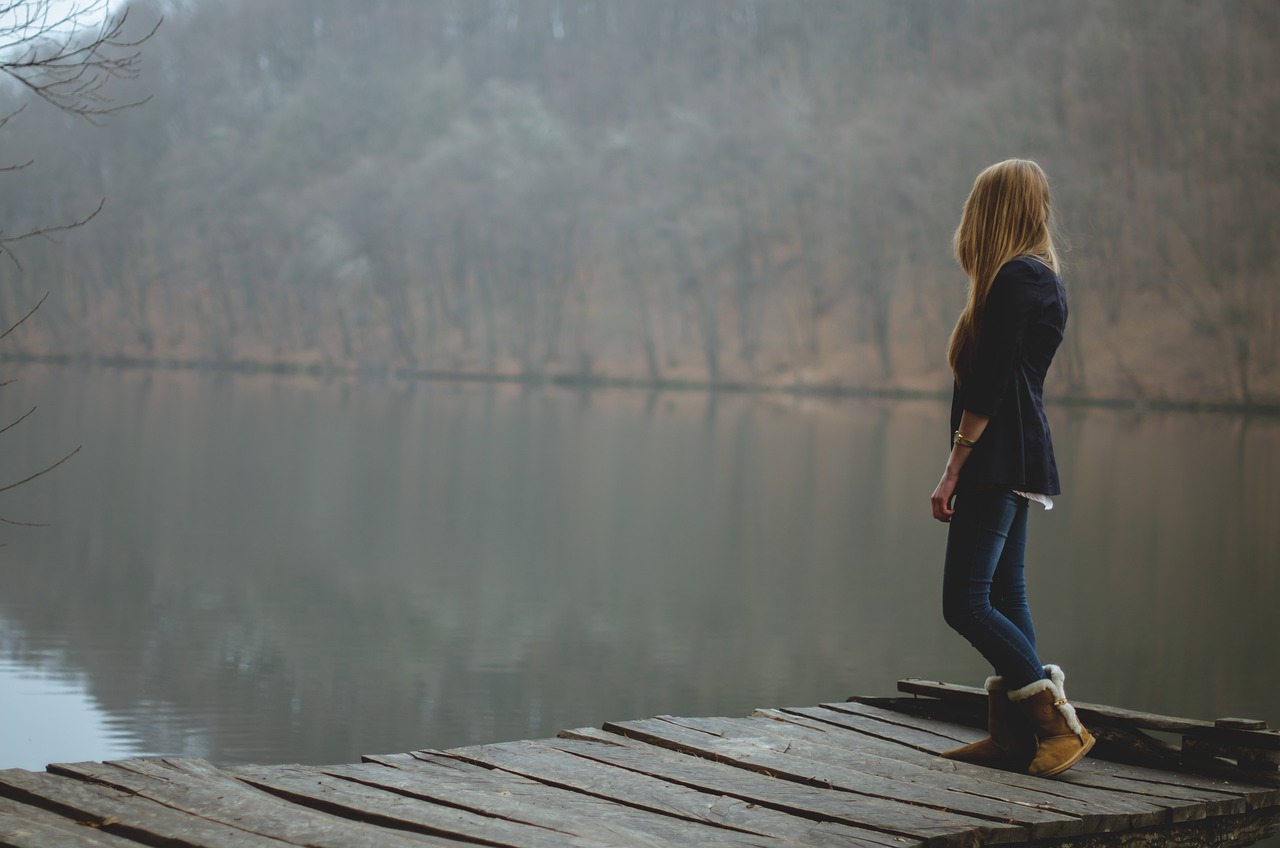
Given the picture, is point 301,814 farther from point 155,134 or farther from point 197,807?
point 155,134

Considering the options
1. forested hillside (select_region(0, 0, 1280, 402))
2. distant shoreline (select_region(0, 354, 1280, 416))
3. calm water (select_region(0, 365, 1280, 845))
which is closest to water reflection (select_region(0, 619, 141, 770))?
calm water (select_region(0, 365, 1280, 845))

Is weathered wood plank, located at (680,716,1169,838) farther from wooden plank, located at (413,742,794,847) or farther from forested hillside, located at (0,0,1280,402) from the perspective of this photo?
forested hillside, located at (0,0,1280,402)

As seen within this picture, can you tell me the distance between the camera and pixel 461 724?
23.7 ft

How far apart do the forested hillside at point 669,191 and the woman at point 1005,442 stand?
46748 mm

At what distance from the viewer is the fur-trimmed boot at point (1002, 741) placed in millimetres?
4238

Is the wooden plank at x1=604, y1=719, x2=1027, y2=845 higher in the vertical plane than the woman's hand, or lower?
lower

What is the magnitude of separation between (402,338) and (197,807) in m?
64.8

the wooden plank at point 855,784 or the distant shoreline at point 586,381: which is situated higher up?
the distant shoreline at point 586,381

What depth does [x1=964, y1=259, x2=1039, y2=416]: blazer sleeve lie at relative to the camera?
4078 mm

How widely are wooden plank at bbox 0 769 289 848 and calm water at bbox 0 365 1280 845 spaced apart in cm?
311

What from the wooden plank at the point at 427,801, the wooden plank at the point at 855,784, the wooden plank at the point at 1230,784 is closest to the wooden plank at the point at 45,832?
the wooden plank at the point at 427,801

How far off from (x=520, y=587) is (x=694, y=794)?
24.9ft

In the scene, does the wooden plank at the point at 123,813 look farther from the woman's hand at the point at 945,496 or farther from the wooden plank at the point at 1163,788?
the wooden plank at the point at 1163,788

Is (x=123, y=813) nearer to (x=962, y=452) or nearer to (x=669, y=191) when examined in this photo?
(x=962, y=452)
